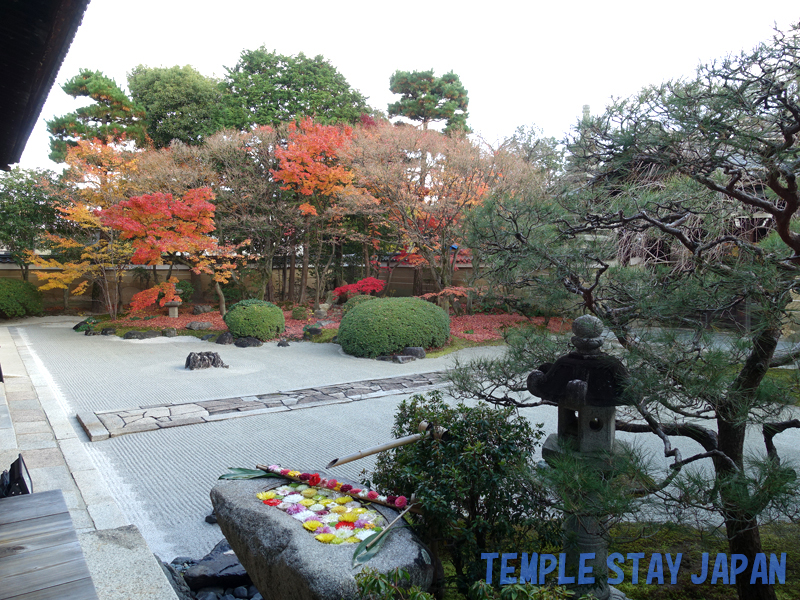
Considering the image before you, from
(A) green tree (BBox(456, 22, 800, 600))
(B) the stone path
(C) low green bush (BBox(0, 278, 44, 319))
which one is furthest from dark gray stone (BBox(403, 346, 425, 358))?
(C) low green bush (BBox(0, 278, 44, 319))

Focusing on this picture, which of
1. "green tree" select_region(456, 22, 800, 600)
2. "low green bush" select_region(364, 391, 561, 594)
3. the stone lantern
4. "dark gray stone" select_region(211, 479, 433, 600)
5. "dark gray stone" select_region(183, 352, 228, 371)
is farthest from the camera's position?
"dark gray stone" select_region(183, 352, 228, 371)

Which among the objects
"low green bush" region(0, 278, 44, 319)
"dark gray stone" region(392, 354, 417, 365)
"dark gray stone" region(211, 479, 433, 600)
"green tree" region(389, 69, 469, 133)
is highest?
"green tree" region(389, 69, 469, 133)

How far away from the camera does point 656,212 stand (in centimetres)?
255

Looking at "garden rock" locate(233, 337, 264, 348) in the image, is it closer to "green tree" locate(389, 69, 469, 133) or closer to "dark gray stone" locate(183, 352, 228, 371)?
"dark gray stone" locate(183, 352, 228, 371)

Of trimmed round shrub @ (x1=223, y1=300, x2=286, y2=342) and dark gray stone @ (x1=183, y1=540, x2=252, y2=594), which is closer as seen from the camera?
dark gray stone @ (x1=183, y1=540, x2=252, y2=594)

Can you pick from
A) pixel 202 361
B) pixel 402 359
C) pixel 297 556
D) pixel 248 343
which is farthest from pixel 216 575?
pixel 248 343

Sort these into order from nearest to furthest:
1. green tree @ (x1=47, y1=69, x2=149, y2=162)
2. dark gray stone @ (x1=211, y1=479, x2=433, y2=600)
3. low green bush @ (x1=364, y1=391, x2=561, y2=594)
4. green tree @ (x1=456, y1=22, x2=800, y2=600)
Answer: green tree @ (x1=456, y1=22, x2=800, y2=600)
dark gray stone @ (x1=211, y1=479, x2=433, y2=600)
low green bush @ (x1=364, y1=391, x2=561, y2=594)
green tree @ (x1=47, y1=69, x2=149, y2=162)

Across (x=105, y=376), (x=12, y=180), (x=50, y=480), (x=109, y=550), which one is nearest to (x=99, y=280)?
(x=12, y=180)

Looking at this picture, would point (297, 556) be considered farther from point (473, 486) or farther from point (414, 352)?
point (414, 352)

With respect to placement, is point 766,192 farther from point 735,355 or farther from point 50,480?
point 50,480

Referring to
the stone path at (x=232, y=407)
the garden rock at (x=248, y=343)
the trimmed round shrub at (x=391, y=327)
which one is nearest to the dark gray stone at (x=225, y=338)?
the garden rock at (x=248, y=343)

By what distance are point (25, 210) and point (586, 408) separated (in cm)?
1734

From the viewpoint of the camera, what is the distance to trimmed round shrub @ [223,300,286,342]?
11.7m

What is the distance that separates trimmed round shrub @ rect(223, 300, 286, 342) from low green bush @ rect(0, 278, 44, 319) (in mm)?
7746
